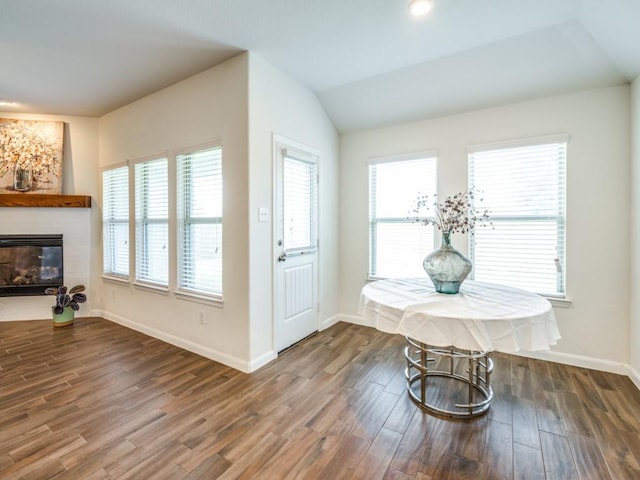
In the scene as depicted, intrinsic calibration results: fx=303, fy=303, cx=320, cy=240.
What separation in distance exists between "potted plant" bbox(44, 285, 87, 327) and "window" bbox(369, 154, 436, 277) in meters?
3.84

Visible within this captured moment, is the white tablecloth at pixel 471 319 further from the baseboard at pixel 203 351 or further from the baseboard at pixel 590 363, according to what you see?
the baseboard at pixel 203 351

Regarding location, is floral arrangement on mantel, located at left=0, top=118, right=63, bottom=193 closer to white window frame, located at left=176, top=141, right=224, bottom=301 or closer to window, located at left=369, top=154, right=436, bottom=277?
white window frame, located at left=176, top=141, right=224, bottom=301

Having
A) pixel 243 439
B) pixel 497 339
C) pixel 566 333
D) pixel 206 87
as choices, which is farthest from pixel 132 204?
pixel 566 333

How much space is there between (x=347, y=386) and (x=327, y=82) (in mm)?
2953

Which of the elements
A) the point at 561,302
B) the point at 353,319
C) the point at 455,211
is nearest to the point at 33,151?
the point at 353,319

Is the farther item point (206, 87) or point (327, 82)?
point (327, 82)

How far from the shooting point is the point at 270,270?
9.37ft

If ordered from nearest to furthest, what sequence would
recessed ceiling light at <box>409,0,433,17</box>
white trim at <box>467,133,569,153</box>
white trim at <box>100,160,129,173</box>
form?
recessed ceiling light at <box>409,0,433,17</box> < white trim at <box>467,133,569,153</box> < white trim at <box>100,160,129,173</box>

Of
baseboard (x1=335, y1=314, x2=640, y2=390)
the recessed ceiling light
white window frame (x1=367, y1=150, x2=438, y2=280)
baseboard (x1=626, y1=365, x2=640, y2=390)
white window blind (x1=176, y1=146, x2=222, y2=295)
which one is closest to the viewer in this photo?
the recessed ceiling light

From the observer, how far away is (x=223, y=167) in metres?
2.78

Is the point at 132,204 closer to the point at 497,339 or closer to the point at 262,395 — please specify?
the point at 262,395

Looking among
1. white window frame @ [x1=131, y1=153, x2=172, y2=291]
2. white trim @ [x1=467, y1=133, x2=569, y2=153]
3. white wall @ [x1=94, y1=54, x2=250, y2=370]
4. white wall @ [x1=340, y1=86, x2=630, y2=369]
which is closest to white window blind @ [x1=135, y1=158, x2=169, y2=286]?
white window frame @ [x1=131, y1=153, x2=172, y2=291]

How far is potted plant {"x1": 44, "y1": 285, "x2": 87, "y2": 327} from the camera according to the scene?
3.82 metres

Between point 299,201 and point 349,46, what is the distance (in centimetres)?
150
